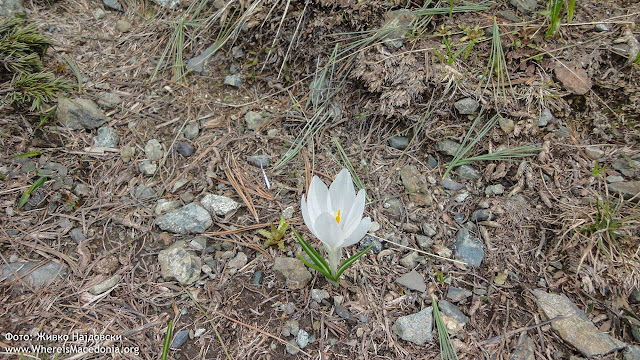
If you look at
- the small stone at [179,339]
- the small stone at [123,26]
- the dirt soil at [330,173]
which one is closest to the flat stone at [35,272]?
the dirt soil at [330,173]

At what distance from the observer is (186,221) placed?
1914 millimetres

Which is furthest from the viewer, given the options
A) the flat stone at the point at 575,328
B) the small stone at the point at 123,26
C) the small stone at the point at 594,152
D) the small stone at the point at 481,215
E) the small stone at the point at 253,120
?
the small stone at the point at 123,26

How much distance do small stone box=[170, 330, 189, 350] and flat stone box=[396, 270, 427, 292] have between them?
0.94m

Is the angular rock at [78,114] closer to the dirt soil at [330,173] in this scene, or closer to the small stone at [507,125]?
the dirt soil at [330,173]

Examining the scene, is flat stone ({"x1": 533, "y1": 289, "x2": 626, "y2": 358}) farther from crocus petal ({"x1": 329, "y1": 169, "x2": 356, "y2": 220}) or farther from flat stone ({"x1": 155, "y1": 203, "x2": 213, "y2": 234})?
flat stone ({"x1": 155, "y1": 203, "x2": 213, "y2": 234})

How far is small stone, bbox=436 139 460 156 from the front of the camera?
2123mm

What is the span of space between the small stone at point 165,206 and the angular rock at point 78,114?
2.19ft

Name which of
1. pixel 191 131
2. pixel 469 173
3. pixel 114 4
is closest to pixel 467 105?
pixel 469 173

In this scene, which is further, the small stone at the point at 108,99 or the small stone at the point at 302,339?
the small stone at the point at 108,99

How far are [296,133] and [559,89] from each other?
147cm

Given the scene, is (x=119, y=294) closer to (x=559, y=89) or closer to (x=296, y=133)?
(x=296, y=133)

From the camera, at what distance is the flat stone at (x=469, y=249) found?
72.2 inches

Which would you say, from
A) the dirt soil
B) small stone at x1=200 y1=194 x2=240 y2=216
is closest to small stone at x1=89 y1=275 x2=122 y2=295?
the dirt soil

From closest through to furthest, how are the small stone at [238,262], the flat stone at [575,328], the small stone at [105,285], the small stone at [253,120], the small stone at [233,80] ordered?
the flat stone at [575,328], the small stone at [105,285], the small stone at [238,262], the small stone at [253,120], the small stone at [233,80]
